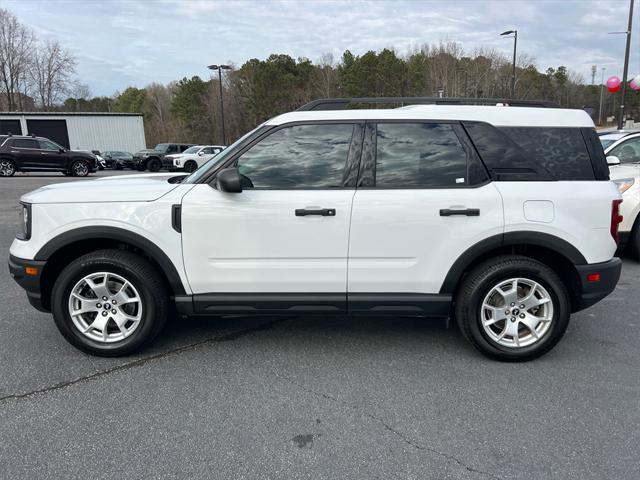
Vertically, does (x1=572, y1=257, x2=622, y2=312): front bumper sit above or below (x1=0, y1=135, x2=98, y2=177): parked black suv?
below

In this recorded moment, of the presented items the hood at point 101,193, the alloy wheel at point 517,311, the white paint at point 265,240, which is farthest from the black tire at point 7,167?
the alloy wheel at point 517,311

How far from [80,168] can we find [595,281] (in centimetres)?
2255

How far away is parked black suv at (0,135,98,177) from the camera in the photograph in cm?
2020

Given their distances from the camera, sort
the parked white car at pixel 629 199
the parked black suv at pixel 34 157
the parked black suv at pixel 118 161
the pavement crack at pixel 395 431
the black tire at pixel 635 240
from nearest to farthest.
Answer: the pavement crack at pixel 395 431, the parked white car at pixel 629 199, the black tire at pixel 635 240, the parked black suv at pixel 34 157, the parked black suv at pixel 118 161

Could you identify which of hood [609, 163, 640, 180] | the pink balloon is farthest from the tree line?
hood [609, 163, 640, 180]

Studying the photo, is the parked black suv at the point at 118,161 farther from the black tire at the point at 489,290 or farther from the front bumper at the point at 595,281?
the front bumper at the point at 595,281

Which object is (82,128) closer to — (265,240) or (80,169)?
(80,169)

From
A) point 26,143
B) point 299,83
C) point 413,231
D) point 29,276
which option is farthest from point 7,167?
point 299,83

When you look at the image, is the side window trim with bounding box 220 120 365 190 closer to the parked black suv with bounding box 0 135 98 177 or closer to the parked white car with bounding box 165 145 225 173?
the parked black suv with bounding box 0 135 98 177

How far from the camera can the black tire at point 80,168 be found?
21297 millimetres

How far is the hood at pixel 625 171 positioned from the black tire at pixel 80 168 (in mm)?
21208

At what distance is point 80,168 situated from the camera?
21469 mm

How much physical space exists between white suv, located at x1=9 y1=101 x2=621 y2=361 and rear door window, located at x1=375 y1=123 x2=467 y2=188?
0.03 ft

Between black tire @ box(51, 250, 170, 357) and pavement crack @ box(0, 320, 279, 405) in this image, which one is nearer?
pavement crack @ box(0, 320, 279, 405)
